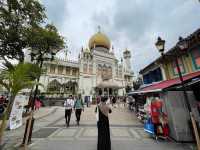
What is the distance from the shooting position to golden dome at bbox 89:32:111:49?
136 ft

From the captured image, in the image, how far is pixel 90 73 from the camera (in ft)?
120

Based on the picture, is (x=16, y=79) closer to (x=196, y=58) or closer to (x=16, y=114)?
(x=16, y=114)

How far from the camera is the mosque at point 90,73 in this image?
33219 mm

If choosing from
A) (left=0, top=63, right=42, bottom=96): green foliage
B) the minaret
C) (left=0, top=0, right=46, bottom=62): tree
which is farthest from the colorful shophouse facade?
the minaret

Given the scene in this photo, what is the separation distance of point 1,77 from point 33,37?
6.59 m

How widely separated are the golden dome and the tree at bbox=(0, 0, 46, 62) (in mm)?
31774

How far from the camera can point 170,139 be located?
5.24 m

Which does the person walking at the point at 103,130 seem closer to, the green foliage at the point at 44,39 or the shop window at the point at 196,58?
the shop window at the point at 196,58

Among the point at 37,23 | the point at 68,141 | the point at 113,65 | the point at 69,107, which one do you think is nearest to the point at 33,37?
the point at 37,23

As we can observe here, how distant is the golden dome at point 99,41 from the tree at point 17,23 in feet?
104

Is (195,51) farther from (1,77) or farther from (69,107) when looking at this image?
(1,77)

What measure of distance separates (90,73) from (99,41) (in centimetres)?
1214

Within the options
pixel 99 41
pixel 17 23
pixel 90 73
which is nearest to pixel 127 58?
pixel 99 41

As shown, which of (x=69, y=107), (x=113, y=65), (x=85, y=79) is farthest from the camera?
(x=113, y=65)
